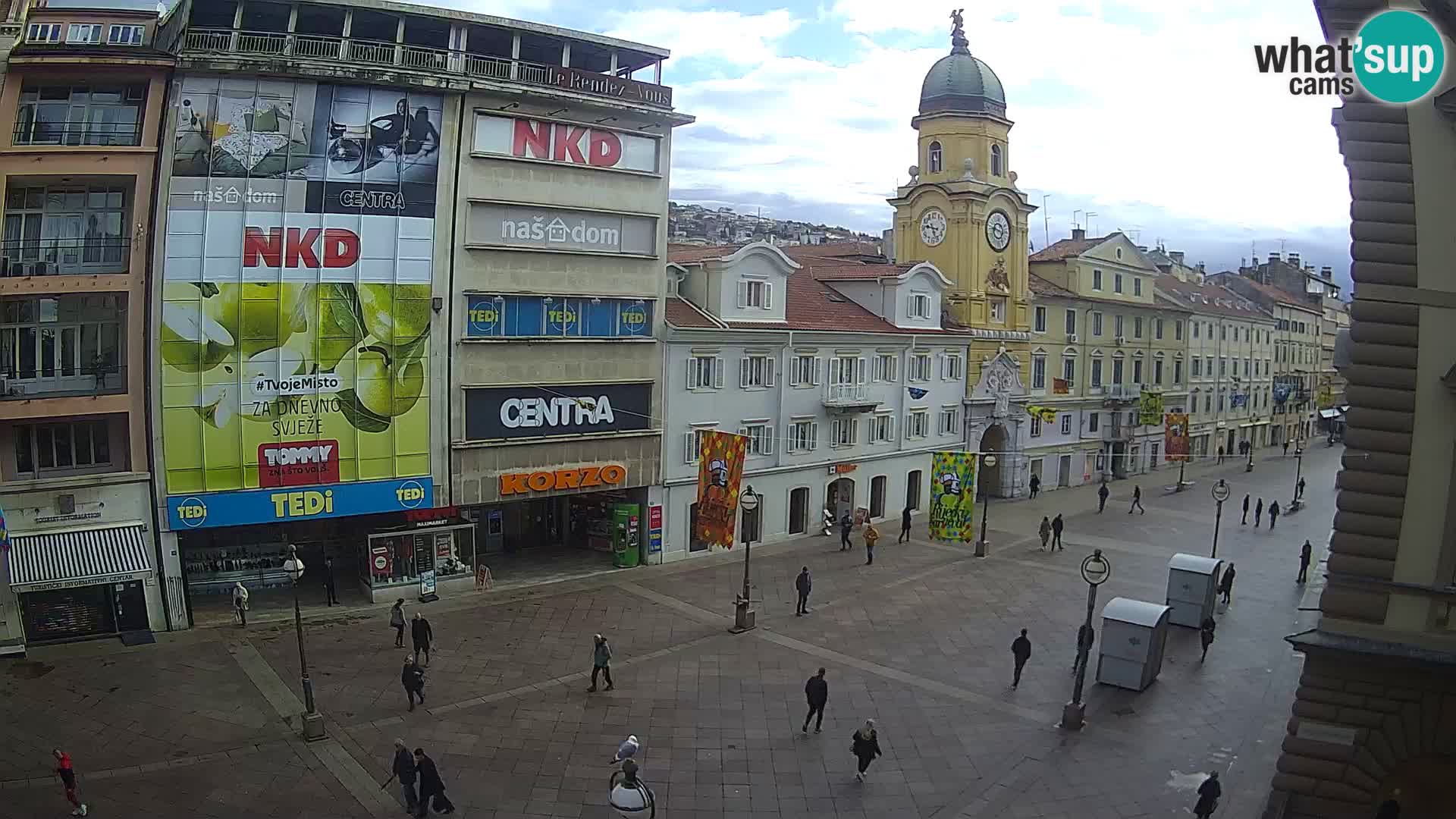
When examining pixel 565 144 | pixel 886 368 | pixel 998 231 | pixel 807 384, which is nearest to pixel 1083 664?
pixel 807 384

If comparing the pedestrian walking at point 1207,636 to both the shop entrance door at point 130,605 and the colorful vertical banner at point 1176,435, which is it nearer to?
the shop entrance door at point 130,605

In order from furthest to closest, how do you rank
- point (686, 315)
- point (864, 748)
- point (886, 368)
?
point (886, 368) → point (686, 315) → point (864, 748)

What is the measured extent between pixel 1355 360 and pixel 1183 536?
104ft

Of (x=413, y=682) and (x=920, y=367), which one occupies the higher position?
(x=920, y=367)

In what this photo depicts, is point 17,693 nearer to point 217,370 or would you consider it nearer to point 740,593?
point 217,370

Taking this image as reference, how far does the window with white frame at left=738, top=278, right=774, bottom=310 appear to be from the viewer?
38.4 metres

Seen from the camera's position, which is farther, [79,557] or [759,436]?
[759,436]

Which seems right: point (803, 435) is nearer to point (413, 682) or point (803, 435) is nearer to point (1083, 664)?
point (1083, 664)

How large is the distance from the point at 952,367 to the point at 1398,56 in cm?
3488

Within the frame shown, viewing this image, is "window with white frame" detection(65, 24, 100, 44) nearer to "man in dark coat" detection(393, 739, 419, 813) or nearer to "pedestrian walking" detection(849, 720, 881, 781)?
"man in dark coat" detection(393, 739, 419, 813)

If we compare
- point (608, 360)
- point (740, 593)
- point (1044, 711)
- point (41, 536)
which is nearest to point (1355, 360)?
point (1044, 711)

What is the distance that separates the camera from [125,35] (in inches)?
1086

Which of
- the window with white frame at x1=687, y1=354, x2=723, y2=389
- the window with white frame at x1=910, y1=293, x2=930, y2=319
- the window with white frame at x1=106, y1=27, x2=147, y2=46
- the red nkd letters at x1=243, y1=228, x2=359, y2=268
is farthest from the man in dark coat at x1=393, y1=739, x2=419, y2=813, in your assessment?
the window with white frame at x1=910, y1=293, x2=930, y2=319

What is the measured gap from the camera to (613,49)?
33625mm
